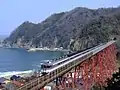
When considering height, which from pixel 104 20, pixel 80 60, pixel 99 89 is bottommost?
pixel 99 89

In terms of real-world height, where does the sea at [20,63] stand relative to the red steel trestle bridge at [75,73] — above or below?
below

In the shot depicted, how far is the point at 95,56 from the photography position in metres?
50.5

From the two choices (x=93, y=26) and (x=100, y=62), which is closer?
(x=100, y=62)

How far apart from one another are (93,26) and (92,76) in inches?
4100

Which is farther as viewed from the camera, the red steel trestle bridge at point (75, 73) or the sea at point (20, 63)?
the sea at point (20, 63)

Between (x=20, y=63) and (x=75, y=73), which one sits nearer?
(x=75, y=73)

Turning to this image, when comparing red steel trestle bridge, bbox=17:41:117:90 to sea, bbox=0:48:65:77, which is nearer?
red steel trestle bridge, bbox=17:41:117:90

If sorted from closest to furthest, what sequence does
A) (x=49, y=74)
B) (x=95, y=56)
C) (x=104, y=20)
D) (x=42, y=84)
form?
(x=42, y=84)
(x=49, y=74)
(x=95, y=56)
(x=104, y=20)

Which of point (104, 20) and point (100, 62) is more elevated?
point (104, 20)

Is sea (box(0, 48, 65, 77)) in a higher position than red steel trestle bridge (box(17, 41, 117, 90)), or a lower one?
lower

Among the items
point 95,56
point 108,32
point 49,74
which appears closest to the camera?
point 49,74

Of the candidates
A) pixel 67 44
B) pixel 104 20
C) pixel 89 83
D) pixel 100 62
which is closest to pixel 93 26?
pixel 104 20

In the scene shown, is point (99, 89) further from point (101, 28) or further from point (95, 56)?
point (101, 28)

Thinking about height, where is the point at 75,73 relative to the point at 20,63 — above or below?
above
